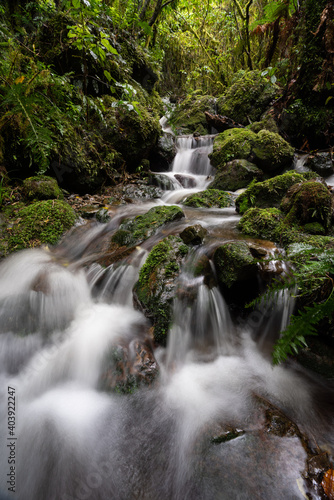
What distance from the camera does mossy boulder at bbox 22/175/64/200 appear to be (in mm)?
4375

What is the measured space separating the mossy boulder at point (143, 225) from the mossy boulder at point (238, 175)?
254cm

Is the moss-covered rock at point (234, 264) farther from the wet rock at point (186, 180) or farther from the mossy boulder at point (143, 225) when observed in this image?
the wet rock at point (186, 180)

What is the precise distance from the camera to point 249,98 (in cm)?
916

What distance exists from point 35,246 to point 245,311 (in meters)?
3.40

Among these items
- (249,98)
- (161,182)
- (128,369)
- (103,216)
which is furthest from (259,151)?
(128,369)

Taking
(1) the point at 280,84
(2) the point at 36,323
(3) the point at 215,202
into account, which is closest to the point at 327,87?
(1) the point at 280,84

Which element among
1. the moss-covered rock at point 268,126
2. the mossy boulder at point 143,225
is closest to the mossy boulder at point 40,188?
the mossy boulder at point 143,225

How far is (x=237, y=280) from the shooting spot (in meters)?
2.57

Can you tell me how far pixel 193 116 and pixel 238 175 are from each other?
663 centimetres

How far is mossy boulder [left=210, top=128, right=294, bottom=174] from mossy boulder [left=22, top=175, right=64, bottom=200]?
455cm

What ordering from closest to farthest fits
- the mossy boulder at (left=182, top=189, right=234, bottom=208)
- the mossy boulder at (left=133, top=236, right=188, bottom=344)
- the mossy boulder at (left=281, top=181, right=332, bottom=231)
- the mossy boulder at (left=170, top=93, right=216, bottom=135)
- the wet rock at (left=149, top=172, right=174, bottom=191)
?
the mossy boulder at (left=133, top=236, right=188, bottom=344) → the mossy boulder at (left=281, top=181, right=332, bottom=231) → the mossy boulder at (left=182, top=189, right=234, bottom=208) → the wet rock at (left=149, top=172, right=174, bottom=191) → the mossy boulder at (left=170, top=93, right=216, bottom=135)

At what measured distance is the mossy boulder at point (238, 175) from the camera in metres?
6.07

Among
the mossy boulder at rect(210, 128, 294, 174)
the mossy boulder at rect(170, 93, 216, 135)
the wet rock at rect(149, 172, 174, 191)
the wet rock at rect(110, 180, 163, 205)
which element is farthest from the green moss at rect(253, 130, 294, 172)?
the mossy boulder at rect(170, 93, 216, 135)

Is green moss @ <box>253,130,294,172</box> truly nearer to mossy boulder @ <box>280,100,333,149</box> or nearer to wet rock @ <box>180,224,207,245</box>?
mossy boulder @ <box>280,100,333,149</box>
